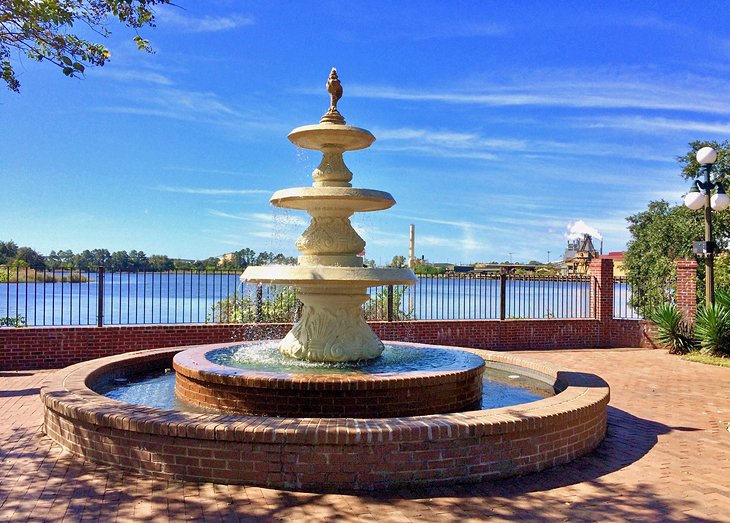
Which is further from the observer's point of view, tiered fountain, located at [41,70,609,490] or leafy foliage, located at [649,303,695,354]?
leafy foliage, located at [649,303,695,354]

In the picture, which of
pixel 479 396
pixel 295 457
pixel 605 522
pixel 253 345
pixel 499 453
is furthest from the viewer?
pixel 253 345

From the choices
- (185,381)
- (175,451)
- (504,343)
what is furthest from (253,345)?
(504,343)

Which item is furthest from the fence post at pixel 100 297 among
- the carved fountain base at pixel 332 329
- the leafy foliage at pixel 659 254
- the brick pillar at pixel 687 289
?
the leafy foliage at pixel 659 254

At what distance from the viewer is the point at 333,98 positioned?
7.88m

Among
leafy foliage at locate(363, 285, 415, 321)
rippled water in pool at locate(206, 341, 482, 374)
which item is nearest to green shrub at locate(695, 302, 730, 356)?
leafy foliage at locate(363, 285, 415, 321)

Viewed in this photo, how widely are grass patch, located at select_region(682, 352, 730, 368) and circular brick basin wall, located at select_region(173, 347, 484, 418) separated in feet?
26.9

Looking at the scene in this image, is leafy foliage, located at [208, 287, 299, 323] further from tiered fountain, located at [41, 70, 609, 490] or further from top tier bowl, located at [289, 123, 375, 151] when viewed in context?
top tier bowl, located at [289, 123, 375, 151]

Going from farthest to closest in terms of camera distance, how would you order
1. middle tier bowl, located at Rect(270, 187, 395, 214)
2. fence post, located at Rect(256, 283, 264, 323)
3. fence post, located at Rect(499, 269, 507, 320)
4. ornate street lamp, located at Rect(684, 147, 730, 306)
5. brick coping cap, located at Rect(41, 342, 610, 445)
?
fence post, located at Rect(499, 269, 507, 320) → fence post, located at Rect(256, 283, 264, 323) → ornate street lamp, located at Rect(684, 147, 730, 306) → middle tier bowl, located at Rect(270, 187, 395, 214) → brick coping cap, located at Rect(41, 342, 610, 445)

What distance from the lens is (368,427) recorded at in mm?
4750

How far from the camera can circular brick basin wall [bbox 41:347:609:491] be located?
15.3ft

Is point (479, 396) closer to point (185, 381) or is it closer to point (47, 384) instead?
point (185, 381)

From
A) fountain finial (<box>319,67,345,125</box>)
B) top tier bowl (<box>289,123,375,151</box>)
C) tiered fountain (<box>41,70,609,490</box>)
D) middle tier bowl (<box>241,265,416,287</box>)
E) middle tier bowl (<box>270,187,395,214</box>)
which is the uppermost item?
fountain finial (<box>319,67,345,125</box>)

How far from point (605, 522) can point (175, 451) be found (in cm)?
315

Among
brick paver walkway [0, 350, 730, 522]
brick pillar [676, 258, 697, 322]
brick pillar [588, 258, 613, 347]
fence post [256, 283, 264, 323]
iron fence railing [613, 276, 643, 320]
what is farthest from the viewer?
iron fence railing [613, 276, 643, 320]
